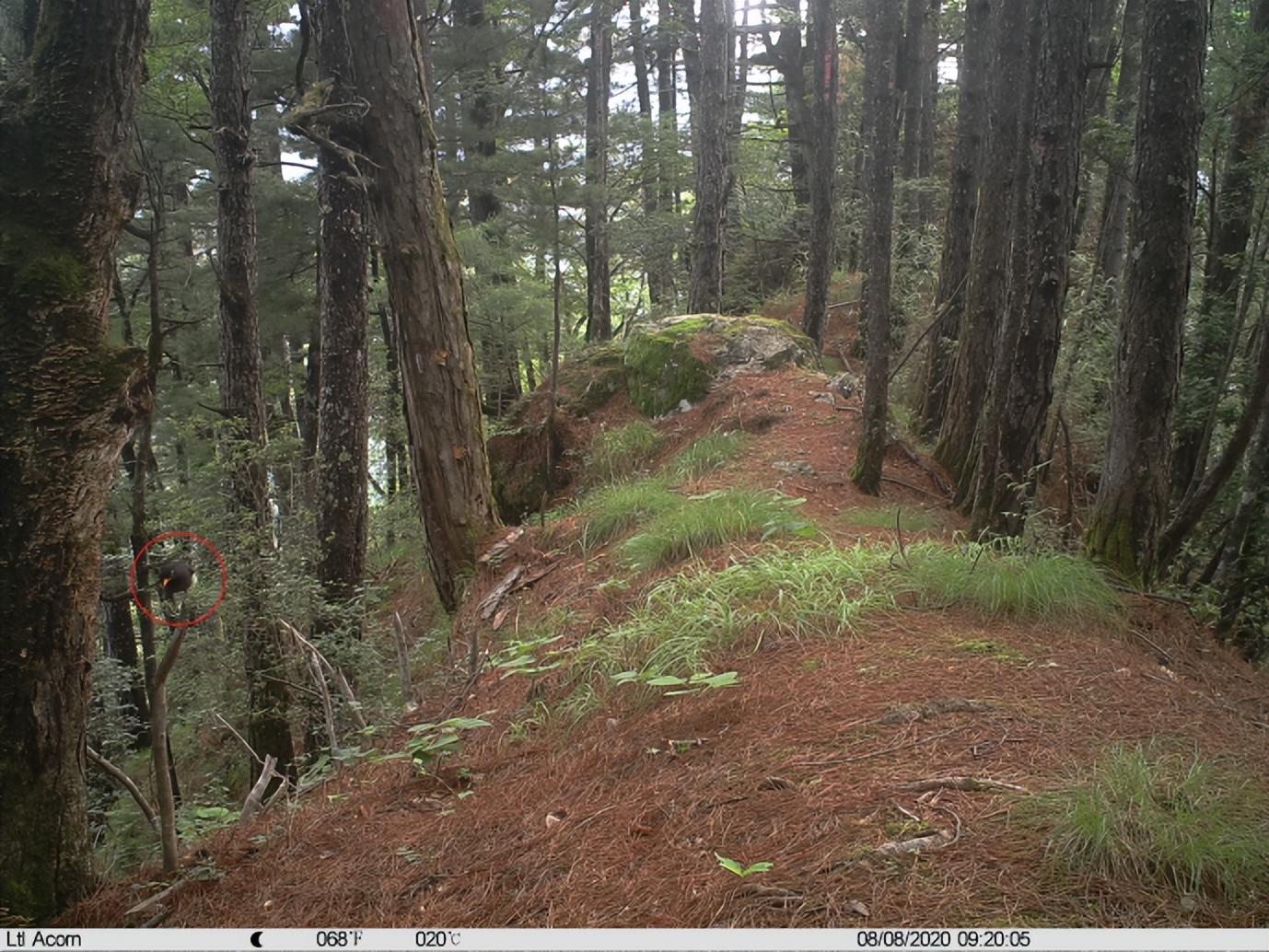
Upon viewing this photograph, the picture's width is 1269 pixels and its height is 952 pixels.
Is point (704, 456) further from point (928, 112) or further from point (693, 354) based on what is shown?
point (928, 112)

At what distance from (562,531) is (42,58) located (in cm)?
481

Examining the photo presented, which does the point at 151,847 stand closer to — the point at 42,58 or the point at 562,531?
the point at 562,531

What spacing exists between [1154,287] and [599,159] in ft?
37.7

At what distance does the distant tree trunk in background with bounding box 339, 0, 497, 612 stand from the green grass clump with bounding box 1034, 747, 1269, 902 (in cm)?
511

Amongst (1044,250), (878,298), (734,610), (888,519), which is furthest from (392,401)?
(734,610)

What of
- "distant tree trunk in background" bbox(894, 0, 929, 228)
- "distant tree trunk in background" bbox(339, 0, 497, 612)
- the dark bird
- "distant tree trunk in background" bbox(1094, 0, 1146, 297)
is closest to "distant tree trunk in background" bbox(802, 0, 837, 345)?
"distant tree trunk in background" bbox(894, 0, 929, 228)

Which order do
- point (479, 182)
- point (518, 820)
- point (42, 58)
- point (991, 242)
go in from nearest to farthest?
point (42, 58) → point (518, 820) → point (991, 242) → point (479, 182)

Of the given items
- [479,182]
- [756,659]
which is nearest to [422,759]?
[756,659]

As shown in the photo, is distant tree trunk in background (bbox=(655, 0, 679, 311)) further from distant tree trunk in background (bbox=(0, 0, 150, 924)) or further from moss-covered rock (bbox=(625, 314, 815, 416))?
distant tree trunk in background (bbox=(0, 0, 150, 924))

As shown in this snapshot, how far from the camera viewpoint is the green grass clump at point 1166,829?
2.34 metres

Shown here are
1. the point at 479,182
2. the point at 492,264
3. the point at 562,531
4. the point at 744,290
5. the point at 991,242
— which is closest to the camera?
the point at 562,531

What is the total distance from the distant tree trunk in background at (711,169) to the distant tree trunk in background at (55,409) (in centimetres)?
954

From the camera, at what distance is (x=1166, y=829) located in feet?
7.98

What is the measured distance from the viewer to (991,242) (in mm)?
7758
